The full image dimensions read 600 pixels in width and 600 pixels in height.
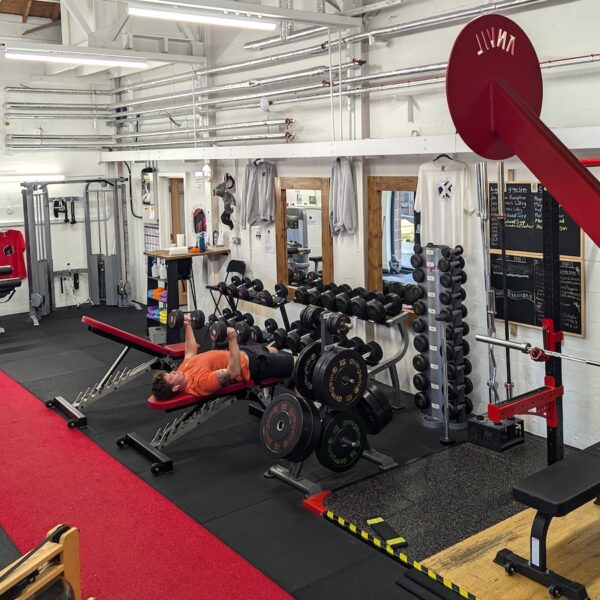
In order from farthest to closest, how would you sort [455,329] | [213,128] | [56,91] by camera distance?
1. [56,91]
2. [213,128]
3. [455,329]

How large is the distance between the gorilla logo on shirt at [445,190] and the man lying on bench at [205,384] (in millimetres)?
1866

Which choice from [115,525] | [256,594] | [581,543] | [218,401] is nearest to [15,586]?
[256,594]

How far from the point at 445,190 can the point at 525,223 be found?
0.78 m

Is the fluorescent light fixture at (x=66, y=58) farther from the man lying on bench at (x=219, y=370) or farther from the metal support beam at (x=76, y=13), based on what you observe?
the man lying on bench at (x=219, y=370)

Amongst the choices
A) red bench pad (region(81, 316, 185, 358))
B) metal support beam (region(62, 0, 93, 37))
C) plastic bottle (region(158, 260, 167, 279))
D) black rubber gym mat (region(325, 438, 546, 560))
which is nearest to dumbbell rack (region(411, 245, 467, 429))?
black rubber gym mat (region(325, 438, 546, 560))

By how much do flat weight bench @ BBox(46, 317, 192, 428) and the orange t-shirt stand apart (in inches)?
19.4

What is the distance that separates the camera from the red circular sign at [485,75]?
1.44 m

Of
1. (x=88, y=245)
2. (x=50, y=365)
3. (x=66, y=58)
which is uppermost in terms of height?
(x=66, y=58)

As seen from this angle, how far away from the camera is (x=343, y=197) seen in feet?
23.6

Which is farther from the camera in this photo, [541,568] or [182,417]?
[182,417]

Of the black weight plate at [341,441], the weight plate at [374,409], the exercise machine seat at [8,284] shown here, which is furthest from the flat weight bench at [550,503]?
the exercise machine seat at [8,284]

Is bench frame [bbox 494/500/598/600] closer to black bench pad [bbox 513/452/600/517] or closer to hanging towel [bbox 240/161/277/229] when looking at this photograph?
black bench pad [bbox 513/452/600/517]

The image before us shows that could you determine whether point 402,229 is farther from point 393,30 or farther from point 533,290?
point 533,290

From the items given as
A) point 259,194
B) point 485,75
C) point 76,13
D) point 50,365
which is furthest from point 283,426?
point 76,13
